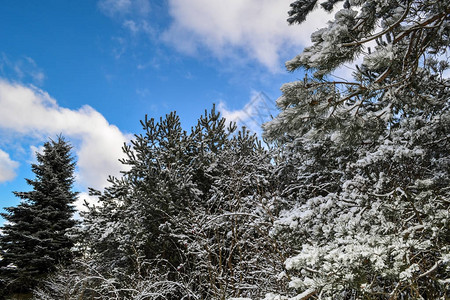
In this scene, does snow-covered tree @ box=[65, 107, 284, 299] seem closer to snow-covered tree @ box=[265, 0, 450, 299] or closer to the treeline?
the treeline

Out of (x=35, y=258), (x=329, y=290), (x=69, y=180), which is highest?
(x=69, y=180)

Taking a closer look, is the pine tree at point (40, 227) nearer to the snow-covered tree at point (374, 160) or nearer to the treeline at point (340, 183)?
the treeline at point (340, 183)

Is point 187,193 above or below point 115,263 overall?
above

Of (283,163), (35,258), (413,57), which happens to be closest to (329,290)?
(413,57)

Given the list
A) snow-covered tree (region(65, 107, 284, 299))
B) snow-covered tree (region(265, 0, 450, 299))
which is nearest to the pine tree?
snow-covered tree (region(65, 107, 284, 299))

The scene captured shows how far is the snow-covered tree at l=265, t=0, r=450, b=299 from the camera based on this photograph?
1.76 metres

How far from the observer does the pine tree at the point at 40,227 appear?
1155 cm

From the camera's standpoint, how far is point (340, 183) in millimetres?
4070

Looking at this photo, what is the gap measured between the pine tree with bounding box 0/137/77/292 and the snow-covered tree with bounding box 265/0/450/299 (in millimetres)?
11856

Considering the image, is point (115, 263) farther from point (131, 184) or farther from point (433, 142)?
point (433, 142)

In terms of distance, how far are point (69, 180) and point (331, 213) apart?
1587cm

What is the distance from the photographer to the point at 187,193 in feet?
23.0

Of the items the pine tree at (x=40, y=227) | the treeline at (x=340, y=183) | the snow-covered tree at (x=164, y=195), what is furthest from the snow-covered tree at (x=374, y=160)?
the pine tree at (x=40, y=227)

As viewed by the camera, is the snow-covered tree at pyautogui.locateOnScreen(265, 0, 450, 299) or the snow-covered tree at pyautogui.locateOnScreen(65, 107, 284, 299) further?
the snow-covered tree at pyautogui.locateOnScreen(65, 107, 284, 299)
